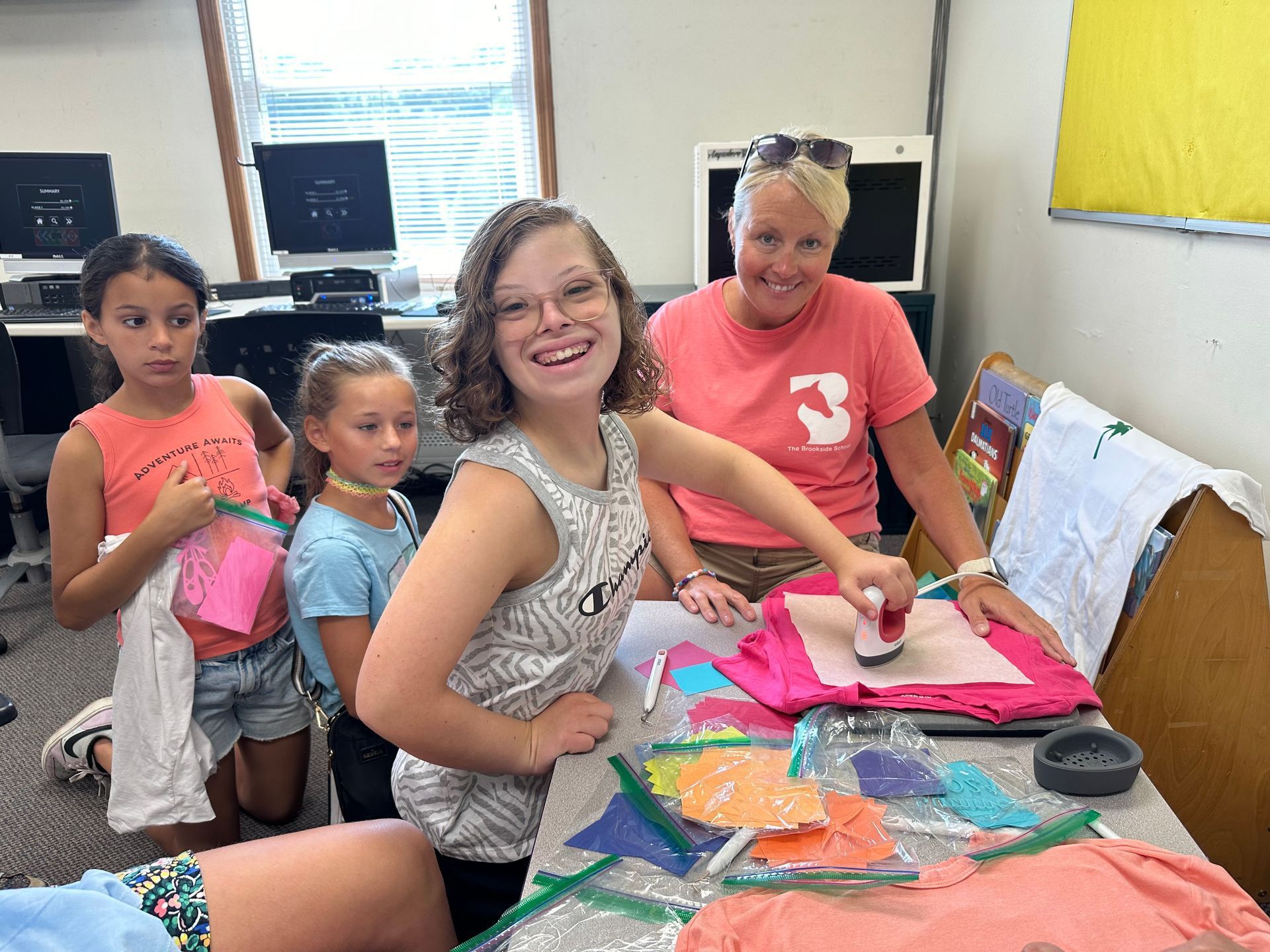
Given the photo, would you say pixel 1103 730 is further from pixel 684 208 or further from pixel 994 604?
pixel 684 208

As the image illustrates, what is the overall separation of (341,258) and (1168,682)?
3.24 m

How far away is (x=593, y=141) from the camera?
3.57 meters

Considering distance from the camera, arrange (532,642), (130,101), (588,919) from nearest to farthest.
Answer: (588,919) → (532,642) → (130,101)

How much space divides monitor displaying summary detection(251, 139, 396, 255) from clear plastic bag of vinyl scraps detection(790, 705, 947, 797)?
304 centimetres

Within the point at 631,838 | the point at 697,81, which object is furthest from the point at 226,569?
the point at 697,81

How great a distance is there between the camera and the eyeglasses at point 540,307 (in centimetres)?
91

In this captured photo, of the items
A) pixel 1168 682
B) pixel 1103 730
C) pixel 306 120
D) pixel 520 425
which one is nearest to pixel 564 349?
pixel 520 425

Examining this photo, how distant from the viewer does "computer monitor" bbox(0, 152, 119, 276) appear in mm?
3279

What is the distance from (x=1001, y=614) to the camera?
1.15 meters

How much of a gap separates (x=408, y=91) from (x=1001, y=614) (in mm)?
3449

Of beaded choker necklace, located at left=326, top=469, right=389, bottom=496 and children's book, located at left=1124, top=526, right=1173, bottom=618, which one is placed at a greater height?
beaded choker necklace, located at left=326, top=469, right=389, bottom=496

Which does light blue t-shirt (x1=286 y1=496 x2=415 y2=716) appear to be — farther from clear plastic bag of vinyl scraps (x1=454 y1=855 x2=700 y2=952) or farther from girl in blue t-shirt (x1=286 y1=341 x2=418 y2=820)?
clear plastic bag of vinyl scraps (x1=454 y1=855 x2=700 y2=952)

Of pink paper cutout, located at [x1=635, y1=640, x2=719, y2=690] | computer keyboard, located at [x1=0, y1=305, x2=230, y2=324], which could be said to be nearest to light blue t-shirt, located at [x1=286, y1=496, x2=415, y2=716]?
pink paper cutout, located at [x1=635, y1=640, x2=719, y2=690]

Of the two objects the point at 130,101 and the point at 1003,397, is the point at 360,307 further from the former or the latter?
the point at 1003,397
